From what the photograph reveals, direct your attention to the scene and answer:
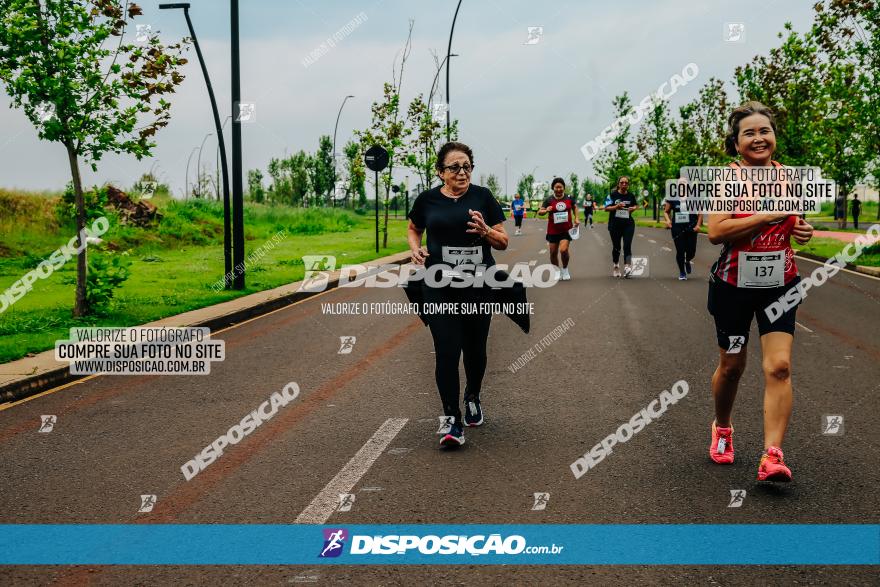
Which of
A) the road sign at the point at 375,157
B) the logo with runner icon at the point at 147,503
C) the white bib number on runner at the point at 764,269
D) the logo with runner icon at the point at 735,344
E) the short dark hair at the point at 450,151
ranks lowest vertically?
the logo with runner icon at the point at 147,503

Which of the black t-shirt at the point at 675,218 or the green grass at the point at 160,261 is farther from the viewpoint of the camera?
the black t-shirt at the point at 675,218

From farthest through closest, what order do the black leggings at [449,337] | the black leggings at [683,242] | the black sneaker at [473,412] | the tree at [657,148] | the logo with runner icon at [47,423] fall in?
the tree at [657,148]
the black leggings at [683,242]
the logo with runner icon at [47,423]
the black sneaker at [473,412]
the black leggings at [449,337]

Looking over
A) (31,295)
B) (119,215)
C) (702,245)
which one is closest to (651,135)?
(702,245)

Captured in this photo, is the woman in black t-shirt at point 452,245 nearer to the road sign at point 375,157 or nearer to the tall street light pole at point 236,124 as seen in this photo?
the tall street light pole at point 236,124

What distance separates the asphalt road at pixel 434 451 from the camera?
166 inches

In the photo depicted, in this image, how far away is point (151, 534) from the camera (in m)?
4.13

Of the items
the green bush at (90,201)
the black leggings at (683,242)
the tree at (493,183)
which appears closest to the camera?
the green bush at (90,201)

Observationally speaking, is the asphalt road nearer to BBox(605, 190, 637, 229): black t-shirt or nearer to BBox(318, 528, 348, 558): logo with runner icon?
BBox(318, 528, 348, 558): logo with runner icon

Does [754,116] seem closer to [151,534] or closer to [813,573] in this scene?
[813,573]

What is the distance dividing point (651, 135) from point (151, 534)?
64.7 metres

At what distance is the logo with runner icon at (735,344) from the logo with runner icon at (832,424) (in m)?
1.40

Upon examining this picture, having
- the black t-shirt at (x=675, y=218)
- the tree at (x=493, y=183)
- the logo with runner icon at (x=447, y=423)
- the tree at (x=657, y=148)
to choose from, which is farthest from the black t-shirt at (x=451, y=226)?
the tree at (x=493, y=183)

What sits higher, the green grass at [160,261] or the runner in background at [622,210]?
the runner in background at [622,210]

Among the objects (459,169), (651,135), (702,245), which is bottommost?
(702,245)
